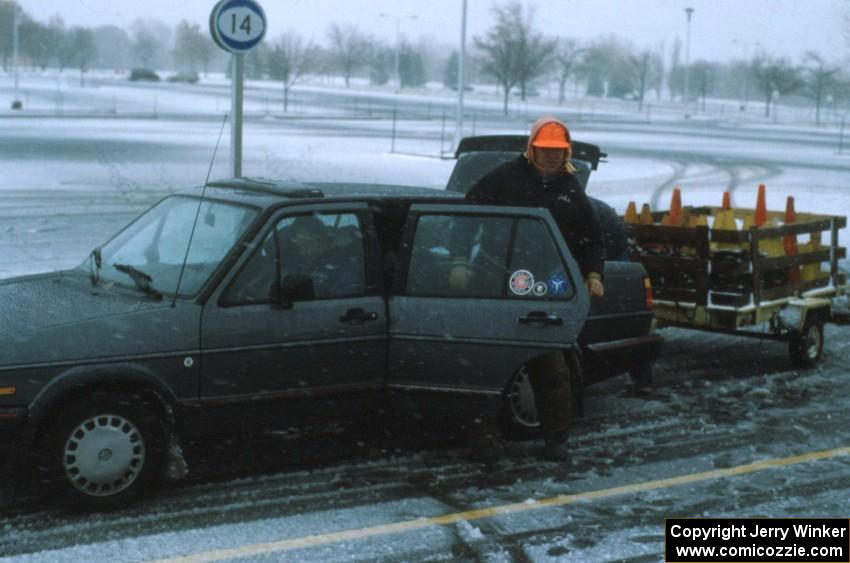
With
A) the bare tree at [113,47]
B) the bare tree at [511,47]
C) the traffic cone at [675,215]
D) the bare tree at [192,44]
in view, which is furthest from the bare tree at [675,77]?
the traffic cone at [675,215]

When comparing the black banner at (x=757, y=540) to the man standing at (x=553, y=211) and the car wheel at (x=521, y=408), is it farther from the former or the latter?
the car wheel at (x=521, y=408)

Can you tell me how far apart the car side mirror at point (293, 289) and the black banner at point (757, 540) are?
2.09 m

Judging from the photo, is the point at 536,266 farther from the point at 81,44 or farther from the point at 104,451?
the point at 81,44

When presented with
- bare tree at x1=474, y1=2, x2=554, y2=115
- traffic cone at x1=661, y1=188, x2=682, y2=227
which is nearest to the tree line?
bare tree at x1=474, y1=2, x2=554, y2=115

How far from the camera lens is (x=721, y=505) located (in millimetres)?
5746

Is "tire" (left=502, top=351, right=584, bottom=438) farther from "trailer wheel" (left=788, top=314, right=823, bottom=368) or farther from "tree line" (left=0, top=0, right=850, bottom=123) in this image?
"tree line" (left=0, top=0, right=850, bottom=123)

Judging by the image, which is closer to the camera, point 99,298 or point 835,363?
point 99,298

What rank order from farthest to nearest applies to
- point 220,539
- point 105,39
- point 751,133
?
point 105,39
point 751,133
point 220,539

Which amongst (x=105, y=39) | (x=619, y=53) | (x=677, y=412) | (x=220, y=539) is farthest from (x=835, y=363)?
(x=105, y=39)

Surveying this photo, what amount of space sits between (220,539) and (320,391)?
3.71ft

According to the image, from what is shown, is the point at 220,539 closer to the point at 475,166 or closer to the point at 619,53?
the point at 475,166

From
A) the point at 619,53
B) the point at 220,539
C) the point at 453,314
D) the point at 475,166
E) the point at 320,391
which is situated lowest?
the point at 220,539

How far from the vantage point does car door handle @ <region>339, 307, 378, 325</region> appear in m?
6.06

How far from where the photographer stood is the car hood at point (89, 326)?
525cm
